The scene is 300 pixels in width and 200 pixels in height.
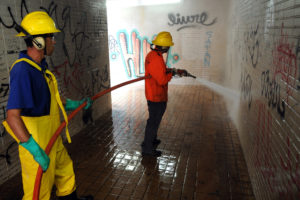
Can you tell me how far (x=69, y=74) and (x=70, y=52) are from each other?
500mm

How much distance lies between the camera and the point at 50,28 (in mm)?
2615

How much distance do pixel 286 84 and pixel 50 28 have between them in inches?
96.5

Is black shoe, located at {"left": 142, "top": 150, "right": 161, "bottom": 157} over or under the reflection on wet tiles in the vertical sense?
over

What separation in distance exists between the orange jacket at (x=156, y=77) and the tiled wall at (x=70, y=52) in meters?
1.99

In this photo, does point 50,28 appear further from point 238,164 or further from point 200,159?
point 238,164

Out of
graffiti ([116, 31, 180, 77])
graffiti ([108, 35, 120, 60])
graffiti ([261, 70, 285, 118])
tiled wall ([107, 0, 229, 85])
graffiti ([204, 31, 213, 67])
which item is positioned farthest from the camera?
graffiti ([108, 35, 120, 60])

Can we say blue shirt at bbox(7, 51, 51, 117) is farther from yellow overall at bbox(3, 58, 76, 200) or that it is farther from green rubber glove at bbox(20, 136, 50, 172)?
green rubber glove at bbox(20, 136, 50, 172)

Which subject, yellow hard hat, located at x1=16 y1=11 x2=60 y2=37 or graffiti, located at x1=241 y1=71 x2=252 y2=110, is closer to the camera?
yellow hard hat, located at x1=16 y1=11 x2=60 y2=37

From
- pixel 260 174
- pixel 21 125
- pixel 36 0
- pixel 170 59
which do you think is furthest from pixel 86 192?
pixel 170 59

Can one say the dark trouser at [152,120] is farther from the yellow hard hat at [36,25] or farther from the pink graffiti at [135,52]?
the pink graffiti at [135,52]

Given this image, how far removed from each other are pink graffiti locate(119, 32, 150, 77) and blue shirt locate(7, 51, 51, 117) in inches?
350

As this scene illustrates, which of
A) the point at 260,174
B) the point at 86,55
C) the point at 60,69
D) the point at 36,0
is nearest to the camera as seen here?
the point at 260,174

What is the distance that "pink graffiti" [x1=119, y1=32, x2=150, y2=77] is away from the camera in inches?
442

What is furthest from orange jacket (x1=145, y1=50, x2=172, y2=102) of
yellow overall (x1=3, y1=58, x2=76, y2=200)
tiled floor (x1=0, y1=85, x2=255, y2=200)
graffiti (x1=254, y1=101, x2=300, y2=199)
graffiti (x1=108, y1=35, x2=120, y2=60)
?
graffiti (x1=108, y1=35, x2=120, y2=60)
